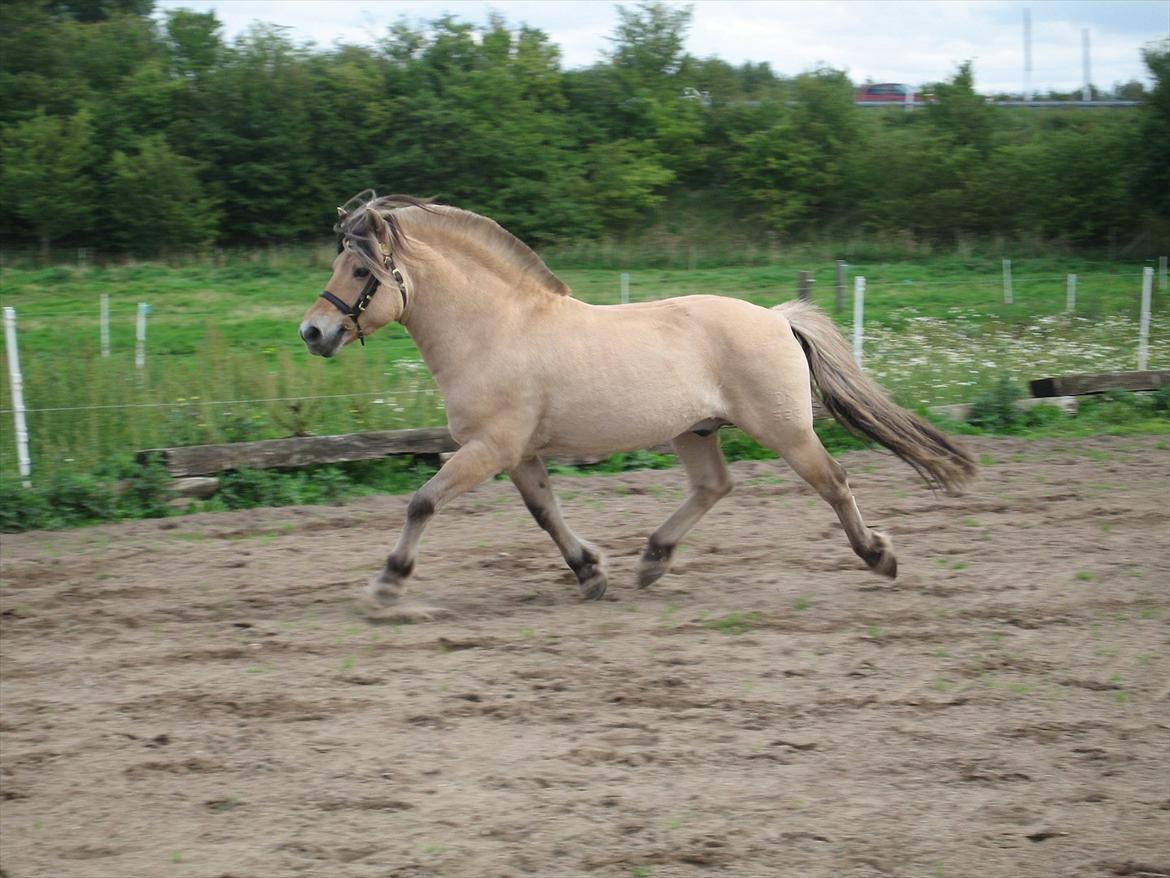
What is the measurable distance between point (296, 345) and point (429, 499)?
966cm

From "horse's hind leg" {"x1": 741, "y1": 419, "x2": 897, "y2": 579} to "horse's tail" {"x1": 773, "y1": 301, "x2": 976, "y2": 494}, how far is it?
373 mm

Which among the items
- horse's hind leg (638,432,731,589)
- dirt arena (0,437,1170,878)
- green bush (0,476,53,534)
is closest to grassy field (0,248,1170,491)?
green bush (0,476,53,534)

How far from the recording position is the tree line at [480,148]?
27.2 metres

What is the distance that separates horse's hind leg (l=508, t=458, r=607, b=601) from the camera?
578 cm

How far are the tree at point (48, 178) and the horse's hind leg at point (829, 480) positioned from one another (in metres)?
24.6

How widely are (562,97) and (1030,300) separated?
18279 mm

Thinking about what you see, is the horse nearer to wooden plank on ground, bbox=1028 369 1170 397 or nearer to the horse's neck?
the horse's neck

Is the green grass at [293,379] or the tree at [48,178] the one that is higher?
the tree at [48,178]

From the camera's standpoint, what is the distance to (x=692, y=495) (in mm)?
6074

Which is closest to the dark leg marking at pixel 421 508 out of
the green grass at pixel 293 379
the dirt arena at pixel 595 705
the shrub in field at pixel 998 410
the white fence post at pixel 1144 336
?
the dirt arena at pixel 595 705

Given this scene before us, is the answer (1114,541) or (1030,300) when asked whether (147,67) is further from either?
(1114,541)

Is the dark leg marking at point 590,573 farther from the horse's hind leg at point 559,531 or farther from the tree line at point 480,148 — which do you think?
the tree line at point 480,148

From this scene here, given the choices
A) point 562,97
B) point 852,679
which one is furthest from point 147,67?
point 852,679

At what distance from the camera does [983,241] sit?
2966cm
